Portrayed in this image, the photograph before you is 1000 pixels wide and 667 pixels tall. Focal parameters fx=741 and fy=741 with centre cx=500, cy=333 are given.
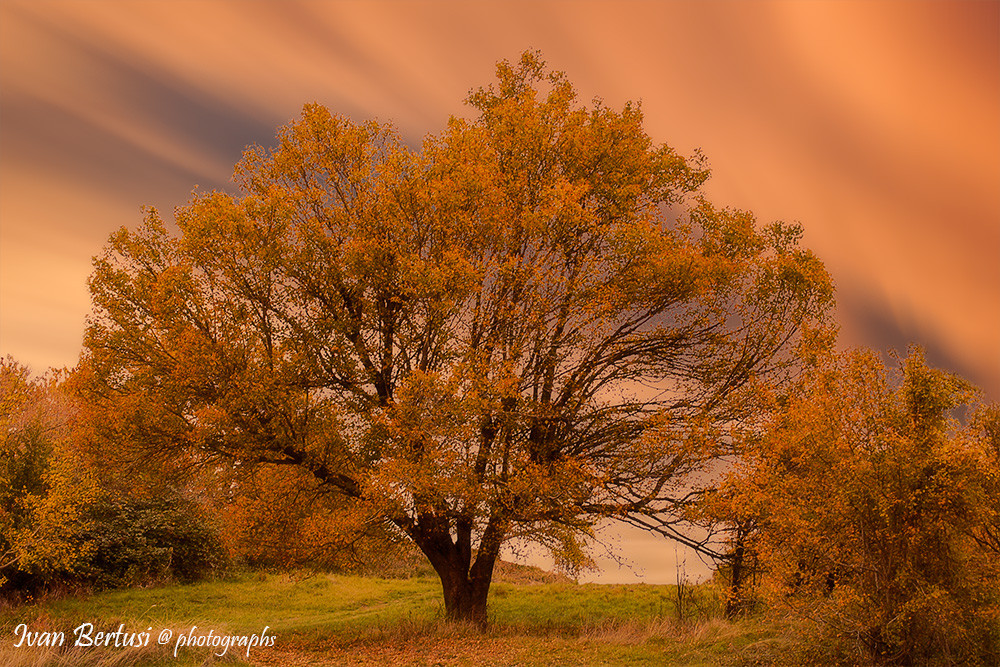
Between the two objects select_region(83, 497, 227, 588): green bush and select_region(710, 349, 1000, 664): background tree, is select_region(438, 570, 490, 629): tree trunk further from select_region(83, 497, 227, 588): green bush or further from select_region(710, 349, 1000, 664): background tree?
select_region(83, 497, 227, 588): green bush

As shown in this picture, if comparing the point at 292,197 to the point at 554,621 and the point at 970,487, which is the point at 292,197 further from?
the point at 970,487

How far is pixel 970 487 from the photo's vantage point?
40.8ft

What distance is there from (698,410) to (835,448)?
6008 mm

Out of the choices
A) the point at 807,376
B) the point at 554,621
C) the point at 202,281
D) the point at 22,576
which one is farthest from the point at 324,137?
the point at 22,576

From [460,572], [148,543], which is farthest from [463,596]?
[148,543]

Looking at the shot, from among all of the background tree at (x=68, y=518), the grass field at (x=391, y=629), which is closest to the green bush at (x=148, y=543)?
the background tree at (x=68, y=518)

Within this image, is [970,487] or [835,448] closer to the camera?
[970,487]

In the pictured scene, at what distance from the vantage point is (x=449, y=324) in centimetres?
1838

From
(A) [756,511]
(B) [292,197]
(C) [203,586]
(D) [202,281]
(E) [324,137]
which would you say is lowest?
(C) [203,586]

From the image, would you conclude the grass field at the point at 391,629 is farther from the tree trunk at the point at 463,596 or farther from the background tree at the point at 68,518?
the background tree at the point at 68,518

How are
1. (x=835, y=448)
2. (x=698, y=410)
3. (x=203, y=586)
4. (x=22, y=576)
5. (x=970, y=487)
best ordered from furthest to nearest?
(x=203, y=586) < (x=22, y=576) < (x=698, y=410) < (x=835, y=448) < (x=970, y=487)

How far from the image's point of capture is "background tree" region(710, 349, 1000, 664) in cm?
1264

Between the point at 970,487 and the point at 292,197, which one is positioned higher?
the point at 292,197

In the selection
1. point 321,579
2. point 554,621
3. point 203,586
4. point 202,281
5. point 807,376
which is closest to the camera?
point 807,376
